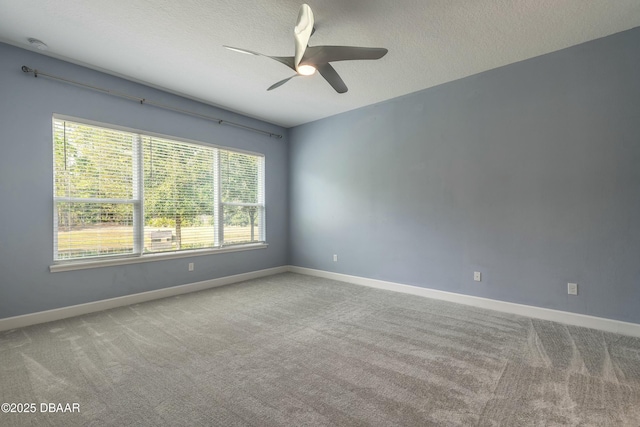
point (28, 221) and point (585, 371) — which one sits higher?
point (28, 221)

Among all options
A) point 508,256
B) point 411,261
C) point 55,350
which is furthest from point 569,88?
point 55,350

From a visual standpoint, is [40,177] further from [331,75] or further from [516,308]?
[516,308]

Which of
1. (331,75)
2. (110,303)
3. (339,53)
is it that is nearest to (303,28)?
(339,53)

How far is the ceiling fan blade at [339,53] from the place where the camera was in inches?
87.7

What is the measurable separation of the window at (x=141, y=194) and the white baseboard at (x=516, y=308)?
7.94 ft

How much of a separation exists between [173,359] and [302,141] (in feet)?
13.9

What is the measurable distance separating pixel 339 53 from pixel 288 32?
70cm

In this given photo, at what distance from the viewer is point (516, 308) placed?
3277 mm

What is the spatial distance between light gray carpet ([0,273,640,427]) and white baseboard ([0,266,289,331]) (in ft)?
0.54

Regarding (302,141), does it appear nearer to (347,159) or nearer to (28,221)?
(347,159)

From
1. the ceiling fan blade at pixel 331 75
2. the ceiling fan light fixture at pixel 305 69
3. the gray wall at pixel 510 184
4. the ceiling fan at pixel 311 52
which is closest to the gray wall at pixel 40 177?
the ceiling fan at pixel 311 52

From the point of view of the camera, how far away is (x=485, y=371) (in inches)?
83.4

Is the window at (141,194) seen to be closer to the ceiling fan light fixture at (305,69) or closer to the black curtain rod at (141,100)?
the black curtain rod at (141,100)

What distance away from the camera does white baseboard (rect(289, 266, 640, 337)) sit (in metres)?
2.74
